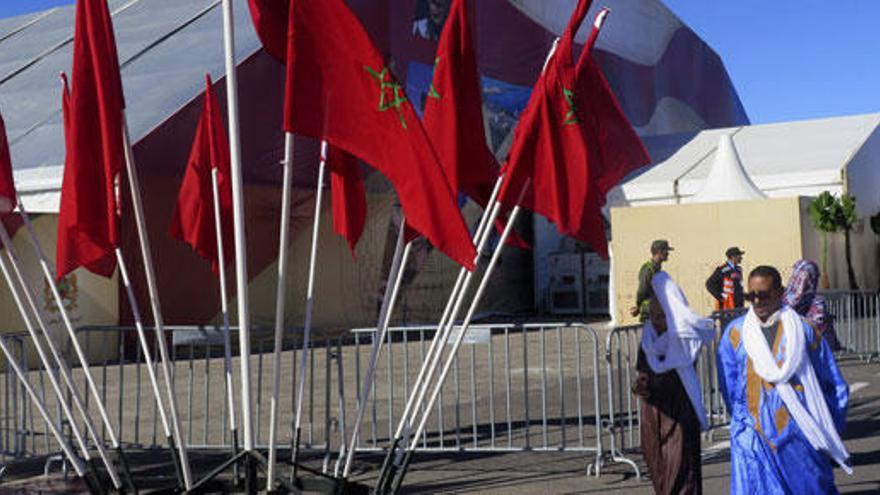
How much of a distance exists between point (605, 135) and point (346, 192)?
164cm

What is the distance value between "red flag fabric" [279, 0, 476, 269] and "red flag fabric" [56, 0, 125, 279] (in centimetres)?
86

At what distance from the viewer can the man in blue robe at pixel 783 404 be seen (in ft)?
17.4

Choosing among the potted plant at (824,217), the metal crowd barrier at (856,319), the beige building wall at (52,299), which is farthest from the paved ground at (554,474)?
the potted plant at (824,217)

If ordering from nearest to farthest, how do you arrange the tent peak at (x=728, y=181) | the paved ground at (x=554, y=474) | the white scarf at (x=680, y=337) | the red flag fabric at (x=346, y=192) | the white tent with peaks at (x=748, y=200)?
the red flag fabric at (x=346, y=192) < the white scarf at (x=680, y=337) < the paved ground at (x=554, y=474) < the white tent with peaks at (x=748, y=200) < the tent peak at (x=728, y=181)

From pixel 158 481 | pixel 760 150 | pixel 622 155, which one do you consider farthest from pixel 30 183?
pixel 760 150

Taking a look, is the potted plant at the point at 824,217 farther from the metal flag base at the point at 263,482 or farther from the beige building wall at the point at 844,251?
the metal flag base at the point at 263,482

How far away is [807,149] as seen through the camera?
28.0 metres

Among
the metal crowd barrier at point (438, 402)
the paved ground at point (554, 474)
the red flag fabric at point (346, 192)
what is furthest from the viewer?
the metal crowd barrier at point (438, 402)

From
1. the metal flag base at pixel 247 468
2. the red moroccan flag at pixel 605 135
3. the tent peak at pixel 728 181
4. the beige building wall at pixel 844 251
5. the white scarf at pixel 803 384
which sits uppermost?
the tent peak at pixel 728 181

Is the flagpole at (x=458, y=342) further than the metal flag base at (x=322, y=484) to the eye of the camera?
No

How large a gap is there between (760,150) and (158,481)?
23.8m

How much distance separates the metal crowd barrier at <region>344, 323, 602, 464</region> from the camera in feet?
30.4

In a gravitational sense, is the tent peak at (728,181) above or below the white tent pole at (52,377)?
above

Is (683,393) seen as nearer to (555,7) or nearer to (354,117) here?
(354,117)
